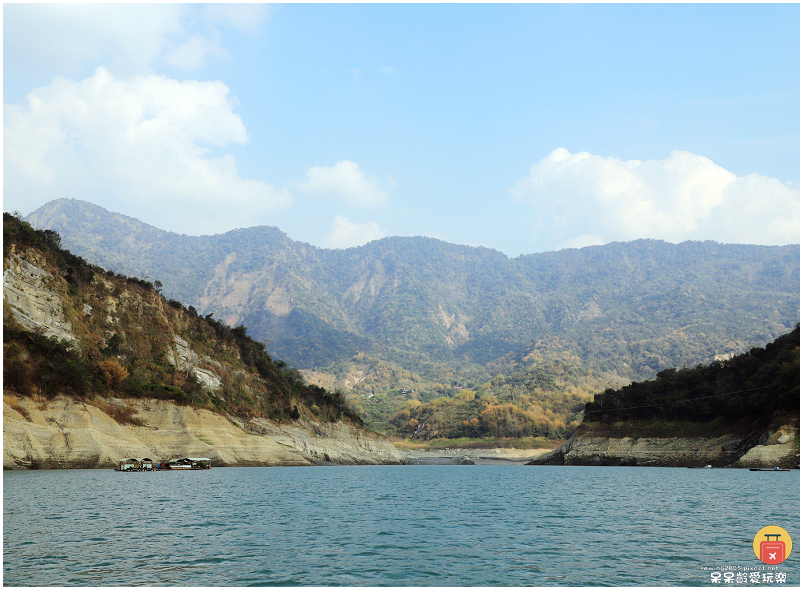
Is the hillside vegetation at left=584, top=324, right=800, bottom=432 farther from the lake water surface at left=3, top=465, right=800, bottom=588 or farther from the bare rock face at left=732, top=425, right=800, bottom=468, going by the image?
the lake water surface at left=3, top=465, right=800, bottom=588

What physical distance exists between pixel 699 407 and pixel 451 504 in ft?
303

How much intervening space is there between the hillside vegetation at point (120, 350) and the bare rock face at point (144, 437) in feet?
6.93

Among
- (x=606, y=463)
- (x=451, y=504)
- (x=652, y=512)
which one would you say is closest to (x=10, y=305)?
(x=451, y=504)

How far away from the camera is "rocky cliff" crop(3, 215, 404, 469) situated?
70.9 metres

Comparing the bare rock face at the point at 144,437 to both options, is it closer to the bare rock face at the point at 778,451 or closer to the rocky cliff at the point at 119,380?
the rocky cliff at the point at 119,380

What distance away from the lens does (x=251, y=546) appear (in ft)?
91.9

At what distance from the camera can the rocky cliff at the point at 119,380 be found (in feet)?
233

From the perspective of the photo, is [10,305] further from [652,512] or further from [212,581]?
[652,512]

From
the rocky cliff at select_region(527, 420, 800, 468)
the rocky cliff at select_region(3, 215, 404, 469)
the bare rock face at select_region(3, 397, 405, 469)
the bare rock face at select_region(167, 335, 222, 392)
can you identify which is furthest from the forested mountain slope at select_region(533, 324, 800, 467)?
the bare rock face at select_region(167, 335, 222, 392)

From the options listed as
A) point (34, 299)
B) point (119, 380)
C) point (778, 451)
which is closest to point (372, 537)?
point (119, 380)

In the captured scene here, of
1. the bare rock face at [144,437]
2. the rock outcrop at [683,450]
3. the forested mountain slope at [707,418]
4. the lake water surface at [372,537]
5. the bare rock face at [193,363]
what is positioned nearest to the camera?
the lake water surface at [372,537]

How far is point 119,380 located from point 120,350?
1022 centimetres

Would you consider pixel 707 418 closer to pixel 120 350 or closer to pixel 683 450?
pixel 683 450

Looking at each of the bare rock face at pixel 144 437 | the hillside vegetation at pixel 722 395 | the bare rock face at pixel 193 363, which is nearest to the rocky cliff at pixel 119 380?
the bare rock face at pixel 144 437
